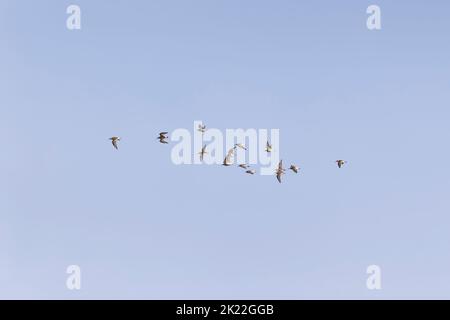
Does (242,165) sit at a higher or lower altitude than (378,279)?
higher

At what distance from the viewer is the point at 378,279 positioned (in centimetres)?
1630
